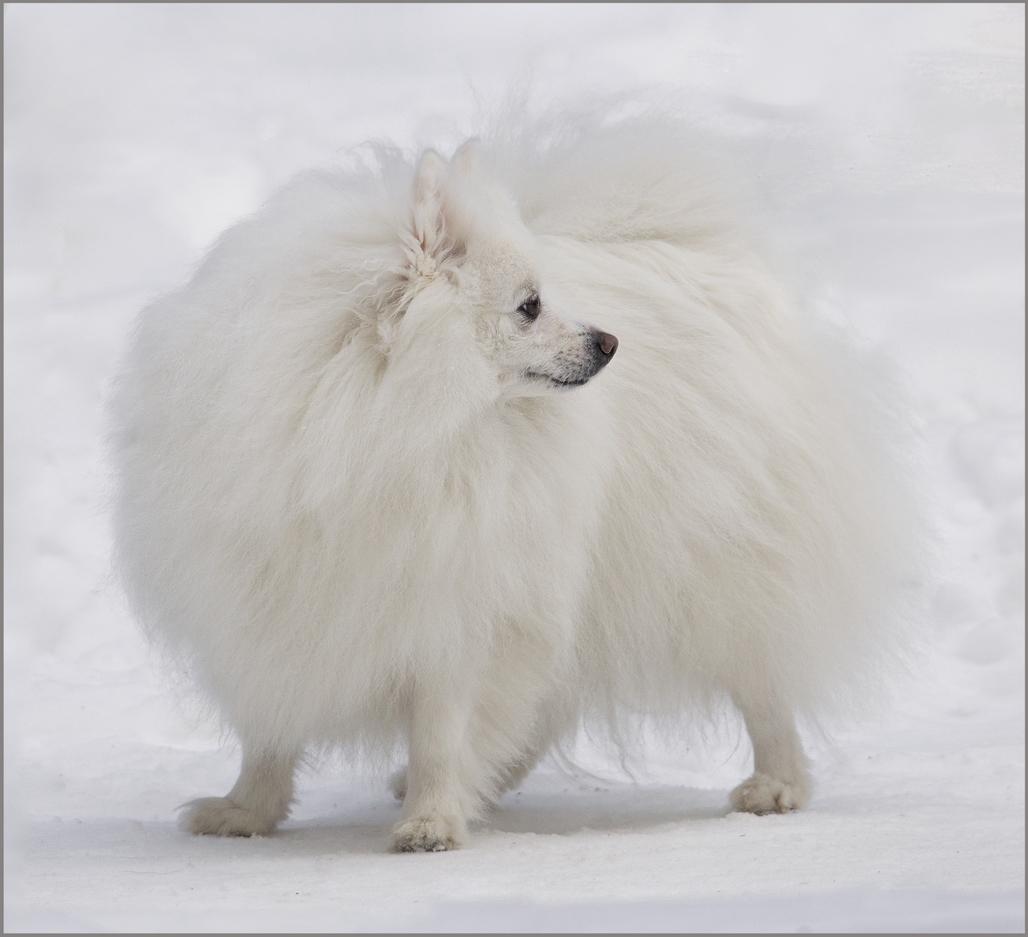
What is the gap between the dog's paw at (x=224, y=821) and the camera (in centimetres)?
304

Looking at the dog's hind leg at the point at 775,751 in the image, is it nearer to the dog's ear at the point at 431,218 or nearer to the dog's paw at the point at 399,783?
the dog's paw at the point at 399,783

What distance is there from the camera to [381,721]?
9.62 feet

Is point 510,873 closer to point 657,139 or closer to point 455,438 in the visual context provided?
point 455,438

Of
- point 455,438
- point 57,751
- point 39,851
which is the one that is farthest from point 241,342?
point 57,751

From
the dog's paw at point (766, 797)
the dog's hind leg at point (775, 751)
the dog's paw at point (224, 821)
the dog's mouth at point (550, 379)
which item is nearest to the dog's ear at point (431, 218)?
the dog's mouth at point (550, 379)

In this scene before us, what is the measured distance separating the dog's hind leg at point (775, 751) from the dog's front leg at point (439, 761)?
0.89m

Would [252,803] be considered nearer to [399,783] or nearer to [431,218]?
[399,783]

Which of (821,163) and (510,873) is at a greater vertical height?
(821,163)

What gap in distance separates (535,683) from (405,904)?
3.28 ft

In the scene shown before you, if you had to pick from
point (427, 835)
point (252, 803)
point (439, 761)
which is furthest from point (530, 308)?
point (252, 803)

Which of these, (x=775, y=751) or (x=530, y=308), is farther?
(x=775, y=751)

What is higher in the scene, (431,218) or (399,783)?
(431,218)

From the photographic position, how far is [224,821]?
3.05 m

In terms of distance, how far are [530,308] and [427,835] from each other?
3.89 feet
